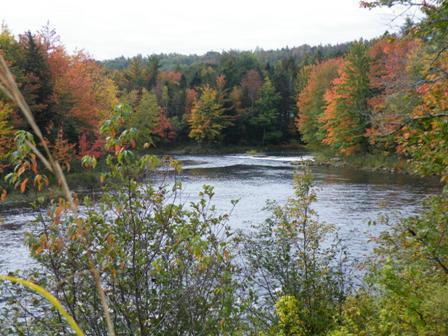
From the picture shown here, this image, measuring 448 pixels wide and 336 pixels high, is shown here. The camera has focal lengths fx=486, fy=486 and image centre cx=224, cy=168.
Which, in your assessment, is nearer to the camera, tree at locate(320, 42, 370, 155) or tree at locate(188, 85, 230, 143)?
tree at locate(320, 42, 370, 155)

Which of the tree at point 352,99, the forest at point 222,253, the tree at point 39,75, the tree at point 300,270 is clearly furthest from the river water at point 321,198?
the tree at point 39,75

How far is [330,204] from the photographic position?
18.7m

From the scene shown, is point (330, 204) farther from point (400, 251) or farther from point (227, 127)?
point (227, 127)

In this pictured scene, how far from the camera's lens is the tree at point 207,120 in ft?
197

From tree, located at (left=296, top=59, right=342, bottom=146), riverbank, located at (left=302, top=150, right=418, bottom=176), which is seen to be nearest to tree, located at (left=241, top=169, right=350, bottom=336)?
riverbank, located at (left=302, top=150, right=418, bottom=176)

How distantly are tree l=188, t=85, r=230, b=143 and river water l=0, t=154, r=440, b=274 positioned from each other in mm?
26410

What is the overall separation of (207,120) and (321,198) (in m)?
40.9

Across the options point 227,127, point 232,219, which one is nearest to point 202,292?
point 232,219

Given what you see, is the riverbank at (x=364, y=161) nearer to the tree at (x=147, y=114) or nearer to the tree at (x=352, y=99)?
the tree at (x=352, y=99)

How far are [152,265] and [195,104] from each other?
59.3m

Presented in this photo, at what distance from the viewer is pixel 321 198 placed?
2039cm

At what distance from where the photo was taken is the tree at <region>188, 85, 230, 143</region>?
197 ft

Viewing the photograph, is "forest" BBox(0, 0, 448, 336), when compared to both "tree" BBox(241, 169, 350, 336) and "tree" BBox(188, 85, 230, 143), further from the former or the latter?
"tree" BBox(188, 85, 230, 143)

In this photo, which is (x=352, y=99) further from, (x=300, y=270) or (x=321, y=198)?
(x=300, y=270)
